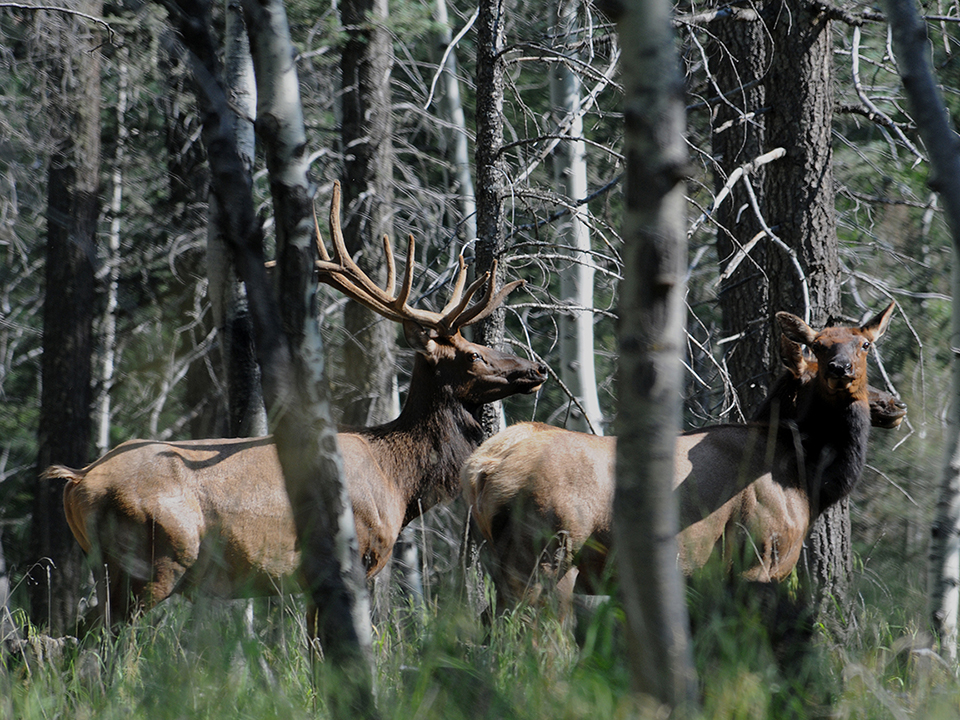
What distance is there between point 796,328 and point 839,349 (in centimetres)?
29

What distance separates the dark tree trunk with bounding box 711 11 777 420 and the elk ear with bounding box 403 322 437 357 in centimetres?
243

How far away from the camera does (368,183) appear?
30.3 feet

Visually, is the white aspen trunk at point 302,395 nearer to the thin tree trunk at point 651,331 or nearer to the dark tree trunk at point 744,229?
the thin tree trunk at point 651,331

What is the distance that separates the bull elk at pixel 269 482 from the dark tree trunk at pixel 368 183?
7.52ft

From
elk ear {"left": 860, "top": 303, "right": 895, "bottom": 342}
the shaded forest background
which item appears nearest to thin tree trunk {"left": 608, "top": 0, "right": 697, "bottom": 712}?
elk ear {"left": 860, "top": 303, "right": 895, "bottom": 342}

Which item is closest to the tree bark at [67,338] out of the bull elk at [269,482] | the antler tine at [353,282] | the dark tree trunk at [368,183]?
the dark tree trunk at [368,183]

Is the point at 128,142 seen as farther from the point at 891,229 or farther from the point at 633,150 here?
the point at 633,150

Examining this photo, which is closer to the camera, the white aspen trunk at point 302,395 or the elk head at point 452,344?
the white aspen trunk at point 302,395

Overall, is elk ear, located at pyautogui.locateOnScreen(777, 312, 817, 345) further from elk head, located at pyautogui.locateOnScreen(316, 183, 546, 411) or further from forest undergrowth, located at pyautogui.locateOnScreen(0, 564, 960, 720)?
forest undergrowth, located at pyautogui.locateOnScreen(0, 564, 960, 720)

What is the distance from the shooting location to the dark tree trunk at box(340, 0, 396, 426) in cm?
906

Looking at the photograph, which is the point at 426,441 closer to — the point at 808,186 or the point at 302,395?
the point at 808,186

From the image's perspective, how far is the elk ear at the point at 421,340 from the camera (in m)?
6.50

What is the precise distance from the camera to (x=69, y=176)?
37.7 ft

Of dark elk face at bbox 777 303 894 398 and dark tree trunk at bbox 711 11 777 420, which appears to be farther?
dark tree trunk at bbox 711 11 777 420
